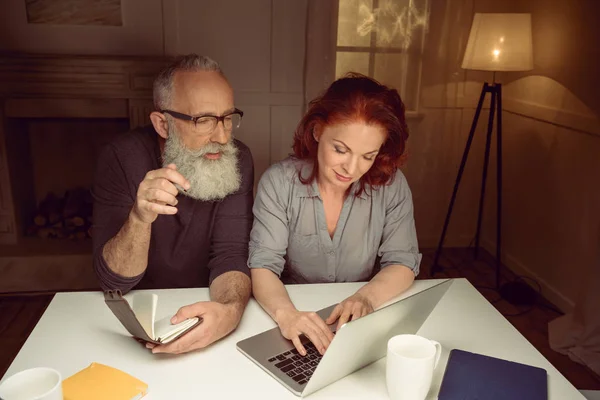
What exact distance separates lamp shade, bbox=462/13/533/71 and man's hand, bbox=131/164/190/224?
7.29 ft

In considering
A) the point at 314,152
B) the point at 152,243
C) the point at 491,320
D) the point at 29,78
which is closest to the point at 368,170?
the point at 314,152

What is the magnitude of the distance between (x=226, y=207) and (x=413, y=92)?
7.20ft

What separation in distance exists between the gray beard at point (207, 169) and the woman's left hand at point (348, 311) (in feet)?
1.77

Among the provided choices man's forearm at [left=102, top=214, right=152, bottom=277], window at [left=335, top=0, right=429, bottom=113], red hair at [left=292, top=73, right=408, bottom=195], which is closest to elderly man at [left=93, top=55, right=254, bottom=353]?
man's forearm at [left=102, top=214, right=152, bottom=277]

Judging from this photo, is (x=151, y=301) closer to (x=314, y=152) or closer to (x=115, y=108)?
(x=314, y=152)

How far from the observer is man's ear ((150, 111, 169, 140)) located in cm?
169

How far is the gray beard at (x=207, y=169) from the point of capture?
5.30 ft

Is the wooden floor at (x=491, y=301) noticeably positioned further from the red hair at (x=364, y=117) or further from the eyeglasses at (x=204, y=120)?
the eyeglasses at (x=204, y=120)

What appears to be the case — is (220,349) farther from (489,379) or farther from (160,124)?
(160,124)

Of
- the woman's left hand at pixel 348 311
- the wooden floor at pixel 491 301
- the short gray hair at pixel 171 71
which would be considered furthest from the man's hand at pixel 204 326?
the wooden floor at pixel 491 301

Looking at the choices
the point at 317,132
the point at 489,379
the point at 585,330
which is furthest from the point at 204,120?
the point at 585,330

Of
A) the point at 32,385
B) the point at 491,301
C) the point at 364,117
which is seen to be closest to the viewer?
the point at 32,385

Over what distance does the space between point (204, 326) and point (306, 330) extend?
213 millimetres

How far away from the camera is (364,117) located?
59.4 inches
